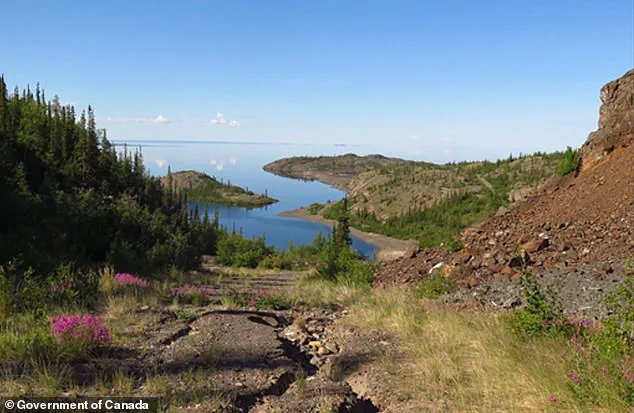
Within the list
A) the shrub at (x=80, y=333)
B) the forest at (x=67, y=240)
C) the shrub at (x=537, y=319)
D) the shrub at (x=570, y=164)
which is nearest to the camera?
the shrub at (x=80, y=333)

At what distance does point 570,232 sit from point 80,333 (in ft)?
43.9

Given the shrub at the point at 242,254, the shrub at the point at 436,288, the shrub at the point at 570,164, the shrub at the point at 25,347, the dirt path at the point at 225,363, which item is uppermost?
the shrub at the point at 570,164

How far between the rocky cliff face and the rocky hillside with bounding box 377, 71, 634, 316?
0.04m

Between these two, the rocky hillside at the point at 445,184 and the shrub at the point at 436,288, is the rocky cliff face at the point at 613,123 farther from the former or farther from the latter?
the rocky hillside at the point at 445,184

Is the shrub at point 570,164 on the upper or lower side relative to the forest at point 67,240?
upper

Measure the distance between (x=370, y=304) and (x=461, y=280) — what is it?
3.81 meters

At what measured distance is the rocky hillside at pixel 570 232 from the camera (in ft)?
34.7

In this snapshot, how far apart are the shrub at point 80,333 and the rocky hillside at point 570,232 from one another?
860 cm

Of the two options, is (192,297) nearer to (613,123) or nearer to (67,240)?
(67,240)

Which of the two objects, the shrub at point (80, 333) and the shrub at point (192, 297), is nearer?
the shrub at point (80, 333)

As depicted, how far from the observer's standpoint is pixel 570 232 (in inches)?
501

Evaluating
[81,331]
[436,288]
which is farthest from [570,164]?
[81,331]

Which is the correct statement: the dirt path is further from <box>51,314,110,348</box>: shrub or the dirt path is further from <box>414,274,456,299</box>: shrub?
<box>414,274,456,299</box>: shrub

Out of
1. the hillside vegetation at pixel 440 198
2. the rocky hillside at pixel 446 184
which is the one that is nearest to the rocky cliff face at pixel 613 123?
the hillside vegetation at pixel 440 198
